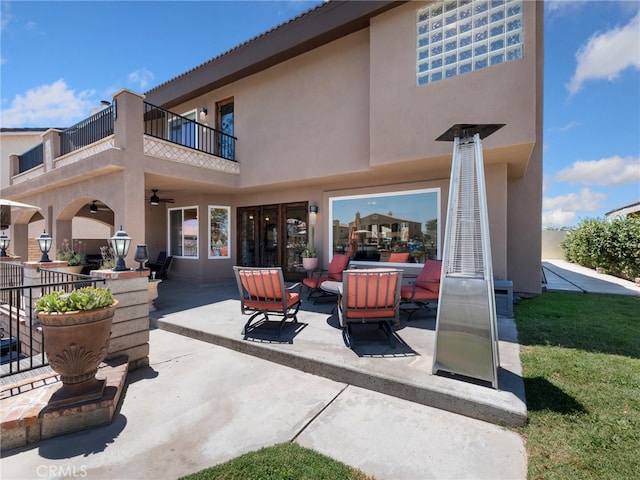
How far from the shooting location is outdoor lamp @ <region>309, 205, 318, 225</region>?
908 cm

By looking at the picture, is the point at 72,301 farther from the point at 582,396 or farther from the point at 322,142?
the point at 322,142

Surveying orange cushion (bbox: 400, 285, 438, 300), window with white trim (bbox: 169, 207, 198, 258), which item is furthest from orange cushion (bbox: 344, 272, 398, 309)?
window with white trim (bbox: 169, 207, 198, 258)

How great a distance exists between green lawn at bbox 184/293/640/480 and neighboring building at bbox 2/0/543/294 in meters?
2.49

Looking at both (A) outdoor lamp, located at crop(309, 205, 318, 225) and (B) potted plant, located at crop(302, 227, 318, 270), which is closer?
(B) potted plant, located at crop(302, 227, 318, 270)

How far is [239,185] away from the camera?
30.9 ft

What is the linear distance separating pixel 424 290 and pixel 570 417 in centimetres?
348

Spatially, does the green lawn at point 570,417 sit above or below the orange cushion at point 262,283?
below

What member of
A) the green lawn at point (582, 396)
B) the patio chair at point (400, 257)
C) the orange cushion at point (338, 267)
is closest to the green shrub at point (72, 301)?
the green lawn at point (582, 396)

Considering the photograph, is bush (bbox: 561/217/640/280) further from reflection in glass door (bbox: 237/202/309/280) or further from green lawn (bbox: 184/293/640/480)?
reflection in glass door (bbox: 237/202/309/280)

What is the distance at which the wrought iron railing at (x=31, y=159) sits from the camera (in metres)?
10.1

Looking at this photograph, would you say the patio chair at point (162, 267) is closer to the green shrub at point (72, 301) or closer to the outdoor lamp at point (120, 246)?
the outdoor lamp at point (120, 246)

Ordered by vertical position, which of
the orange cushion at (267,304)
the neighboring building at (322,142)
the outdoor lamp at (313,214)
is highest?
the neighboring building at (322,142)

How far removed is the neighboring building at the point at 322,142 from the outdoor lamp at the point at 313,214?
0.07 metres

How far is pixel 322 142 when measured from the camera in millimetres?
7809
